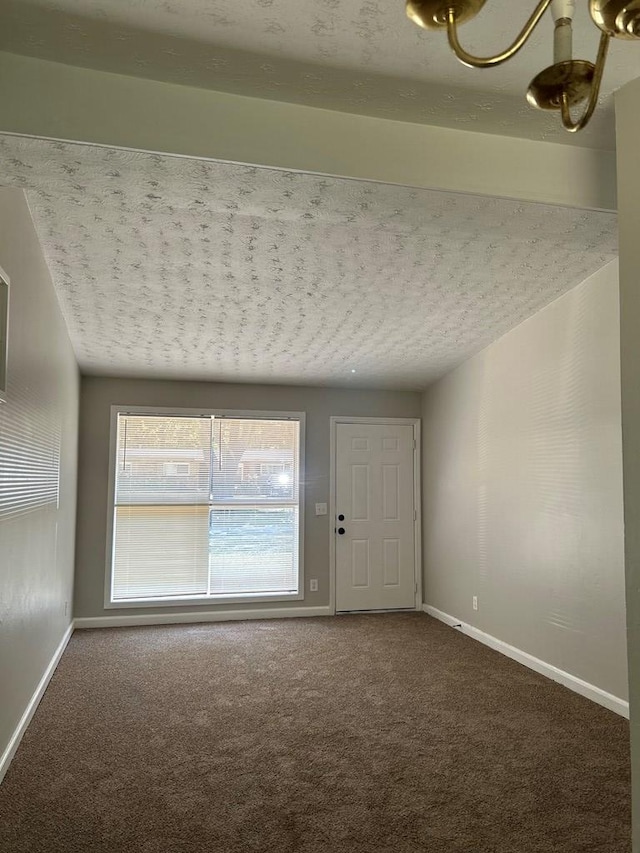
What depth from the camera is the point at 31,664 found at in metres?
3.35

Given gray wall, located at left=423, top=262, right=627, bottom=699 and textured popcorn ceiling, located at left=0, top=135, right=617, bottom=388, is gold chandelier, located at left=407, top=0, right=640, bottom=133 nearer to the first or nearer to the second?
textured popcorn ceiling, located at left=0, top=135, right=617, bottom=388

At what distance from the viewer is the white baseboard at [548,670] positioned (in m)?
3.41

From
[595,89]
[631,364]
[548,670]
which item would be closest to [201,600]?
[548,670]

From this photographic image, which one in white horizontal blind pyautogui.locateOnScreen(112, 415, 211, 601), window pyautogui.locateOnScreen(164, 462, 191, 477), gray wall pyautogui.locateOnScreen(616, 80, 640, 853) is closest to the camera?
gray wall pyautogui.locateOnScreen(616, 80, 640, 853)

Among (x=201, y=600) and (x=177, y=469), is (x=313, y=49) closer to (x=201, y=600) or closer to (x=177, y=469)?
(x=177, y=469)

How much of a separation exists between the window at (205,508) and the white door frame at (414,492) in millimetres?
341

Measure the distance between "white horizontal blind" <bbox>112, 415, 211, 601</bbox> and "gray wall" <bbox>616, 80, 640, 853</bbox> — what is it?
451cm

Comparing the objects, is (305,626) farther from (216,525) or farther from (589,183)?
(589,183)

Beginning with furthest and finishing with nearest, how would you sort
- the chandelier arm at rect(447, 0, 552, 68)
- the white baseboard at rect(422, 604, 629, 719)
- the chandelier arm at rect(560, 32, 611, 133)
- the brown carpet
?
the white baseboard at rect(422, 604, 629, 719) < the brown carpet < the chandelier arm at rect(560, 32, 611, 133) < the chandelier arm at rect(447, 0, 552, 68)

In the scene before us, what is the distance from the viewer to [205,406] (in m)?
5.98

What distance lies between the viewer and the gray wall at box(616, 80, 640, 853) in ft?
6.23

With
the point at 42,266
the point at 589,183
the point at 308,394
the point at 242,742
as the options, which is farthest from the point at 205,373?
the point at 589,183

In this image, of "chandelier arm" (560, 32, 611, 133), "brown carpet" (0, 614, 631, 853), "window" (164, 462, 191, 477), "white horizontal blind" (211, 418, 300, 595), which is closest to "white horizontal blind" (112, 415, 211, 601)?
"window" (164, 462, 191, 477)

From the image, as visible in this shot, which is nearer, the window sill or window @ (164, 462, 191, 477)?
the window sill
